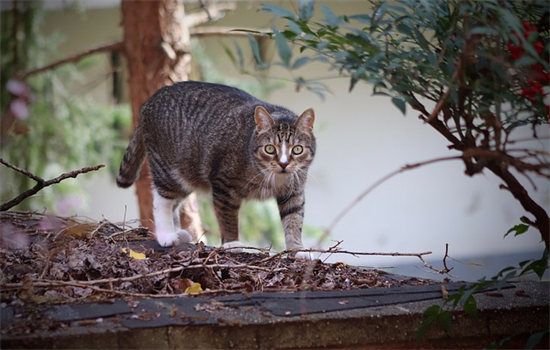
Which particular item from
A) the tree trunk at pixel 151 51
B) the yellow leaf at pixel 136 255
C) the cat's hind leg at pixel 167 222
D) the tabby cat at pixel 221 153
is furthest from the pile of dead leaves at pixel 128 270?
the tree trunk at pixel 151 51

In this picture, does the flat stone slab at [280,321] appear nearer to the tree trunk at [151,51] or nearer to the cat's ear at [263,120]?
the cat's ear at [263,120]

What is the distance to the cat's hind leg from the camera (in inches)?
121

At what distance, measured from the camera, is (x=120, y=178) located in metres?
3.65

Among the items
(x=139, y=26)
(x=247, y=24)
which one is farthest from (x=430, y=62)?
(x=247, y=24)

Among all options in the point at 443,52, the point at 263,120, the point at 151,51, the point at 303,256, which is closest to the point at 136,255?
the point at 303,256

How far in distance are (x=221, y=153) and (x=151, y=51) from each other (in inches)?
53.9

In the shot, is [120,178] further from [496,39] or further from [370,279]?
[496,39]

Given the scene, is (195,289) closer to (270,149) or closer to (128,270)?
(128,270)

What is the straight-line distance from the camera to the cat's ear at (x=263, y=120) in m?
3.12

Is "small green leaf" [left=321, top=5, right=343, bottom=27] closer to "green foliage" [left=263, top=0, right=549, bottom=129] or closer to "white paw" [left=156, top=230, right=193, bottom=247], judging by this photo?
"green foliage" [left=263, top=0, right=549, bottom=129]

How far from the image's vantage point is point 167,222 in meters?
3.39

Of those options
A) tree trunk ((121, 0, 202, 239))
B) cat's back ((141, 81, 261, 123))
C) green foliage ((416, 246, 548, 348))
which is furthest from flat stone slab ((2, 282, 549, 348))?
tree trunk ((121, 0, 202, 239))

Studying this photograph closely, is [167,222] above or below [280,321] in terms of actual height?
above

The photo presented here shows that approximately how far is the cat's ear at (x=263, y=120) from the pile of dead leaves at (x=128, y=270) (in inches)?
28.2
